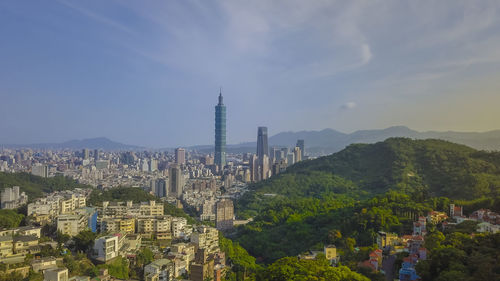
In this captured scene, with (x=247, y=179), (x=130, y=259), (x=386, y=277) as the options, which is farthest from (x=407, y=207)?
(x=247, y=179)

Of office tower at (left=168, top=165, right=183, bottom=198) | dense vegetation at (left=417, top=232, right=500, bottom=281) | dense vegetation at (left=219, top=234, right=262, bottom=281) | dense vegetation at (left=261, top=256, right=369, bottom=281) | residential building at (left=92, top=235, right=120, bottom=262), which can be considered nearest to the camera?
dense vegetation at (left=417, top=232, right=500, bottom=281)

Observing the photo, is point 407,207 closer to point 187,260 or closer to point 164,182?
point 187,260

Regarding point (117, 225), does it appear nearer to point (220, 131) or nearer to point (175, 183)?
point (175, 183)

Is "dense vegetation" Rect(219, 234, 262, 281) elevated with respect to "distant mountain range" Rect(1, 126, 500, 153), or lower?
lower

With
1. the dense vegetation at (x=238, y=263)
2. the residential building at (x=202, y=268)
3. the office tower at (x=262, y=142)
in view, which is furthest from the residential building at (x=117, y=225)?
the office tower at (x=262, y=142)

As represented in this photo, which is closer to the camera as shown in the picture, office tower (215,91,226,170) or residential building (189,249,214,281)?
residential building (189,249,214,281)

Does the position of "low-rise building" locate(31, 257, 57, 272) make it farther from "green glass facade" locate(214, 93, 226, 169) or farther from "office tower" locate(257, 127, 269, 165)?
"office tower" locate(257, 127, 269, 165)

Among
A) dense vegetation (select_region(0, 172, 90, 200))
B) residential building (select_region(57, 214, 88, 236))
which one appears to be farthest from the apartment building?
dense vegetation (select_region(0, 172, 90, 200))
